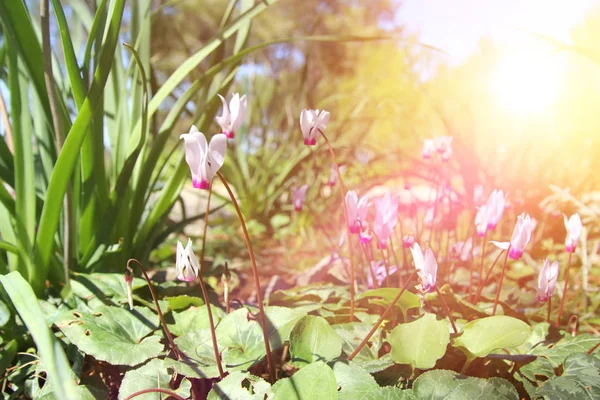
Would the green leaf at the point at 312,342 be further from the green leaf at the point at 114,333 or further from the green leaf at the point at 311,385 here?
the green leaf at the point at 114,333

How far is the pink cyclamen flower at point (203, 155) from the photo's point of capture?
2.35ft

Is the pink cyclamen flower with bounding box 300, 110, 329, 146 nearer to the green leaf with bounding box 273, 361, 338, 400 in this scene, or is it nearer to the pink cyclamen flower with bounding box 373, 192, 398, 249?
the pink cyclamen flower with bounding box 373, 192, 398, 249

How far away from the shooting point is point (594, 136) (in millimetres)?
3207

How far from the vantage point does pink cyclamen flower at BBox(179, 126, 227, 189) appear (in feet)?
2.35

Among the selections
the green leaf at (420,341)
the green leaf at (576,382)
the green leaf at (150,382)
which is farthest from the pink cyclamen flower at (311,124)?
the green leaf at (576,382)

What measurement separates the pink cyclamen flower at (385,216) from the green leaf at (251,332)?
25 cm

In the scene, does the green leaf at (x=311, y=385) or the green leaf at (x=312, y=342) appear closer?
the green leaf at (x=311, y=385)

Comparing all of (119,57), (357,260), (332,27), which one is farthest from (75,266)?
(332,27)

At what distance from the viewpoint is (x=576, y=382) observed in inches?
32.1

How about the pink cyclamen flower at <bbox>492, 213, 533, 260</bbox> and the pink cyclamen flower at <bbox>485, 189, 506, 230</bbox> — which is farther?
the pink cyclamen flower at <bbox>485, 189, 506, 230</bbox>

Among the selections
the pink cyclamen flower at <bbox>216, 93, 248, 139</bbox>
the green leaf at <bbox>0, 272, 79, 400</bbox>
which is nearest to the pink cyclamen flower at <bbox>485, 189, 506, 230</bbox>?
the pink cyclamen flower at <bbox>216, 93, 248, 139</bbox>

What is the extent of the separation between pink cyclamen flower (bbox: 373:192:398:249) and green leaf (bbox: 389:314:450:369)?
0.22 meters

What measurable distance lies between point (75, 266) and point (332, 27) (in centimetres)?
1998

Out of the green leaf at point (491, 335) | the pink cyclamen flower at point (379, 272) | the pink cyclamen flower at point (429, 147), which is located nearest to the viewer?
the green leaf at point (491, 335)
